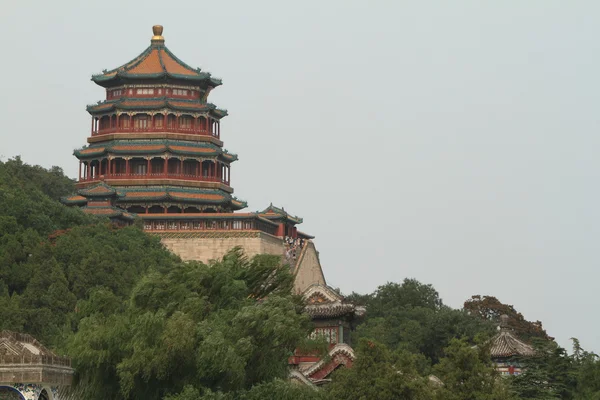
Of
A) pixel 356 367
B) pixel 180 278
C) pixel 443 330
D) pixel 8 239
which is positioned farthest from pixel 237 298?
pixel 443 330

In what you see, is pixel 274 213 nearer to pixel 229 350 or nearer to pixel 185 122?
pixel 185 122

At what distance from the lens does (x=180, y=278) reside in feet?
139

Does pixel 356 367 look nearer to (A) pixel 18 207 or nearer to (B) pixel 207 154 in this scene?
(A) pixel 18 207

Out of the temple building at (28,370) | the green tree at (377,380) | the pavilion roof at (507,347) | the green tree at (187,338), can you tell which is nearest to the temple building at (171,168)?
the pavilion roof at (507,347)

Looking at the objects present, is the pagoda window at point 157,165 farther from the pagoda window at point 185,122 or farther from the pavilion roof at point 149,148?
the pagoda window at point 185,122

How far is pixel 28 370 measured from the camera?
108ft

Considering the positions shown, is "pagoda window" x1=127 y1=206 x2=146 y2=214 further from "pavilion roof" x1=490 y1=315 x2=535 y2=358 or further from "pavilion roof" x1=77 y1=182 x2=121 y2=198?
"pavilion roof" x1=490 y1=315 x2=535 y2=358

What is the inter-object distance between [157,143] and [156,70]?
4775mm

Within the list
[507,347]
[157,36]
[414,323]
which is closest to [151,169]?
[157,36]

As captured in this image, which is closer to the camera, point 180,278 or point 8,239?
point 180,278

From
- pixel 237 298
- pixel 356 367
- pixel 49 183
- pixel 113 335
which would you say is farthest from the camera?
pixel 49 183

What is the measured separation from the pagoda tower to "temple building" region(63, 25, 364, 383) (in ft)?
0.20

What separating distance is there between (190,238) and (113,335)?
43.6 meters

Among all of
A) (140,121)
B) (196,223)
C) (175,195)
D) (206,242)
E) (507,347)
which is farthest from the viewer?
(140,121)
